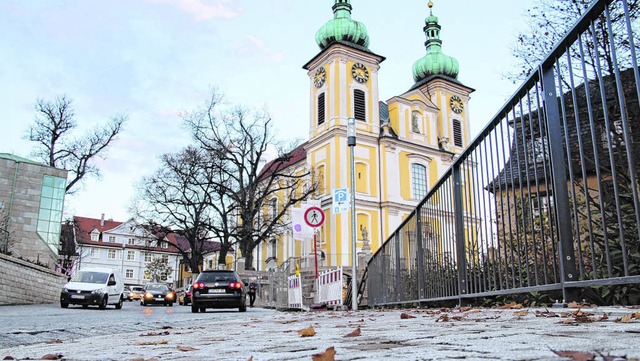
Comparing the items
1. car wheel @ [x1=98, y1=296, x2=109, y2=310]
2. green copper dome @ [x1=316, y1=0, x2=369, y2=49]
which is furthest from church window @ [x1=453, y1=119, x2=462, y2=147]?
car wheel @ [x1=98, y1=296, x2=109, y2=310]

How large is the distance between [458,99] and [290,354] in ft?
188

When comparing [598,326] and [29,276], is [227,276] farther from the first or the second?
[598,326]

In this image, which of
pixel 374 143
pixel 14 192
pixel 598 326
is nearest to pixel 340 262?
pixel 374 143

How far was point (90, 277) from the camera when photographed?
2300 centimetres

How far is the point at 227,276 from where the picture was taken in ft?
67.0

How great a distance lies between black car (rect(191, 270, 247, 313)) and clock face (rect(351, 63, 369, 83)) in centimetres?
3242

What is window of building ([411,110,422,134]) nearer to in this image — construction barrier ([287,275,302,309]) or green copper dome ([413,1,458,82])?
green copper dome ([413,1,458,82])

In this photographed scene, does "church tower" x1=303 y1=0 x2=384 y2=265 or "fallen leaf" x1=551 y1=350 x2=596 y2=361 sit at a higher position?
"church tower" x1=303 y1=0 x2=384 y2=265

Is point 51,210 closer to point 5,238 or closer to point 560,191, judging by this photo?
point 5,238

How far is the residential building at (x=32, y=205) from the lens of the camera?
29.5m

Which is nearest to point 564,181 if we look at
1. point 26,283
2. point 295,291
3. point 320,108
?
point 295,291

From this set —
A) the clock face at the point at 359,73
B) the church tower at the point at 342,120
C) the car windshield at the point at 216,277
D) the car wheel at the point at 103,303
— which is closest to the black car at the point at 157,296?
the car wheel at the point at 103,303

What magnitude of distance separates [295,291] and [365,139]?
30.1m

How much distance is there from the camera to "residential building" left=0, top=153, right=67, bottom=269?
29.5 meters
